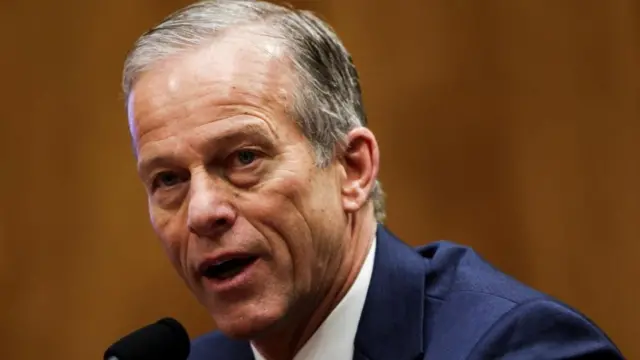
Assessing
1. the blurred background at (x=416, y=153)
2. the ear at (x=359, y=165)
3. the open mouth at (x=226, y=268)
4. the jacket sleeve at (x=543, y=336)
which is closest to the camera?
the jacket sleeve at (x=543, y=336)

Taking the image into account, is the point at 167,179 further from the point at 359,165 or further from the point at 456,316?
the point at 456,316

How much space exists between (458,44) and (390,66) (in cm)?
18

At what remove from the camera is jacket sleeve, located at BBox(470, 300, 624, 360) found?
119cm

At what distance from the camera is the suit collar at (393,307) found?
4.50 feet

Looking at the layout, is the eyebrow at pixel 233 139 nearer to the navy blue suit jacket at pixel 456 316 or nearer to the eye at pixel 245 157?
the eye at pixel 245 157

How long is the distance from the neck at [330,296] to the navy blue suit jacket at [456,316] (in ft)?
0.11

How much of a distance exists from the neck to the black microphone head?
0.47 feet

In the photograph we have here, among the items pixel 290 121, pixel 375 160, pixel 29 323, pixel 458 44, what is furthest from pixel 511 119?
pixel 29 323

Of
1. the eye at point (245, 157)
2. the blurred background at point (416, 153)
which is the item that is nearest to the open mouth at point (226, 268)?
the eye at point (245, 157)

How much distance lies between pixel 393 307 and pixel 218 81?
45cm

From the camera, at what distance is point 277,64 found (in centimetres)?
135

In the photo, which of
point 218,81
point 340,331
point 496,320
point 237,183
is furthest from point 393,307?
point 218,81

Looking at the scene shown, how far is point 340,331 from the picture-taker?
1.43m

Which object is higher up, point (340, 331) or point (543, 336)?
point (543, 336)
